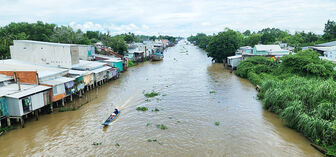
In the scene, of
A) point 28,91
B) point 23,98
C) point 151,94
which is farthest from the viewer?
point 151,94

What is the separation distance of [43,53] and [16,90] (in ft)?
31.9

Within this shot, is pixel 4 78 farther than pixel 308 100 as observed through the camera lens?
Yes

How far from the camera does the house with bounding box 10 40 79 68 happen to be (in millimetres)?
23875

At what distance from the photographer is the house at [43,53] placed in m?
23.9

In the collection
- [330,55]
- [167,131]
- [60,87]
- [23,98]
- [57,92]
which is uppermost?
[330,55]

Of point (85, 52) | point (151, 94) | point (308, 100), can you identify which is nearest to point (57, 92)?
point (151, 94)

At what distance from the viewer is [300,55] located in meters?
24.7

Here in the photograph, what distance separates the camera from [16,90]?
15.6 metres

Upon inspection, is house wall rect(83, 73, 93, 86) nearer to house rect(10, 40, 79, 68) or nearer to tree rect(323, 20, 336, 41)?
house rect(10, 40, 79, 68)

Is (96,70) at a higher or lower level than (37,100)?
higher

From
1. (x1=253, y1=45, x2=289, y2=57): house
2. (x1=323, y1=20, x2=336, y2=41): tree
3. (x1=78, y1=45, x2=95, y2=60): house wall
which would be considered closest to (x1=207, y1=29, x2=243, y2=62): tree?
(x1=253, y1=45, x2=289, y2=57): house

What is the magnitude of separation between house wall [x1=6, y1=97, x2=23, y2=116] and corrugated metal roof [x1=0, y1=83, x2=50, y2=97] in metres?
0.43

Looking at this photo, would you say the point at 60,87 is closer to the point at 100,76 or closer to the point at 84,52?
the point at 100,76

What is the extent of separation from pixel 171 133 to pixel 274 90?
9.90 m
